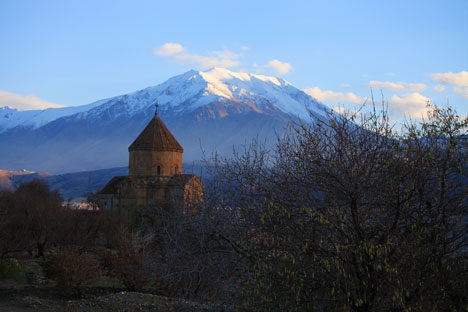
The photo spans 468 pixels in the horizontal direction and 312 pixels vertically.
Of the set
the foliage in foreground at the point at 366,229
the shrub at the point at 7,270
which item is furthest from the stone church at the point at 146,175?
the foliage in foreground at the point at 366,229

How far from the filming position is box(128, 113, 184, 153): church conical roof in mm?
40656

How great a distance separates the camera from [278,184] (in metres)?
7.48

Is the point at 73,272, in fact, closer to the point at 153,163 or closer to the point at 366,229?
the point at 366,229

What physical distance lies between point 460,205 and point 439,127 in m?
1.14

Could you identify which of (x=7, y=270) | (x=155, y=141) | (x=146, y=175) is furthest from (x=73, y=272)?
(x=155, y=141)

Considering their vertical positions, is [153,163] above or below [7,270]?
above

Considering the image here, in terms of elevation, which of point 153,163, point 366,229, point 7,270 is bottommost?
point 7,270

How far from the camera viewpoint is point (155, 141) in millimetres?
40844

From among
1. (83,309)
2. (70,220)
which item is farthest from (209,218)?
(70,220)

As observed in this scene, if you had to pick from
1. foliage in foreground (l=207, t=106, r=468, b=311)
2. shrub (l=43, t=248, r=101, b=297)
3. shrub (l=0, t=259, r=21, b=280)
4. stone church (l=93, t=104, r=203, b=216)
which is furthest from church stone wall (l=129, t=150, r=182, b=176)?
foliage in foreground (l=207, t=106, r=468, b=311)

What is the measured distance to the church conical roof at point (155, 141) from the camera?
40656 millimetres

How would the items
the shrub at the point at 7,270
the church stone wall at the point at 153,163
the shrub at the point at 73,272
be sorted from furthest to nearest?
the church stone wall at the point at 153,163, the shrub at the point at 7,270, the shrub at the point at 73,272

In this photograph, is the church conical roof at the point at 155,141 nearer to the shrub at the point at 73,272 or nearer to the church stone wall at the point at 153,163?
the church stone wall at the point at 153,163

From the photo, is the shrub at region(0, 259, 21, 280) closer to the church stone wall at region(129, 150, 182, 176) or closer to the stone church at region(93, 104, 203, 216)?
the stone church at region(93, 104, 203, 216)
